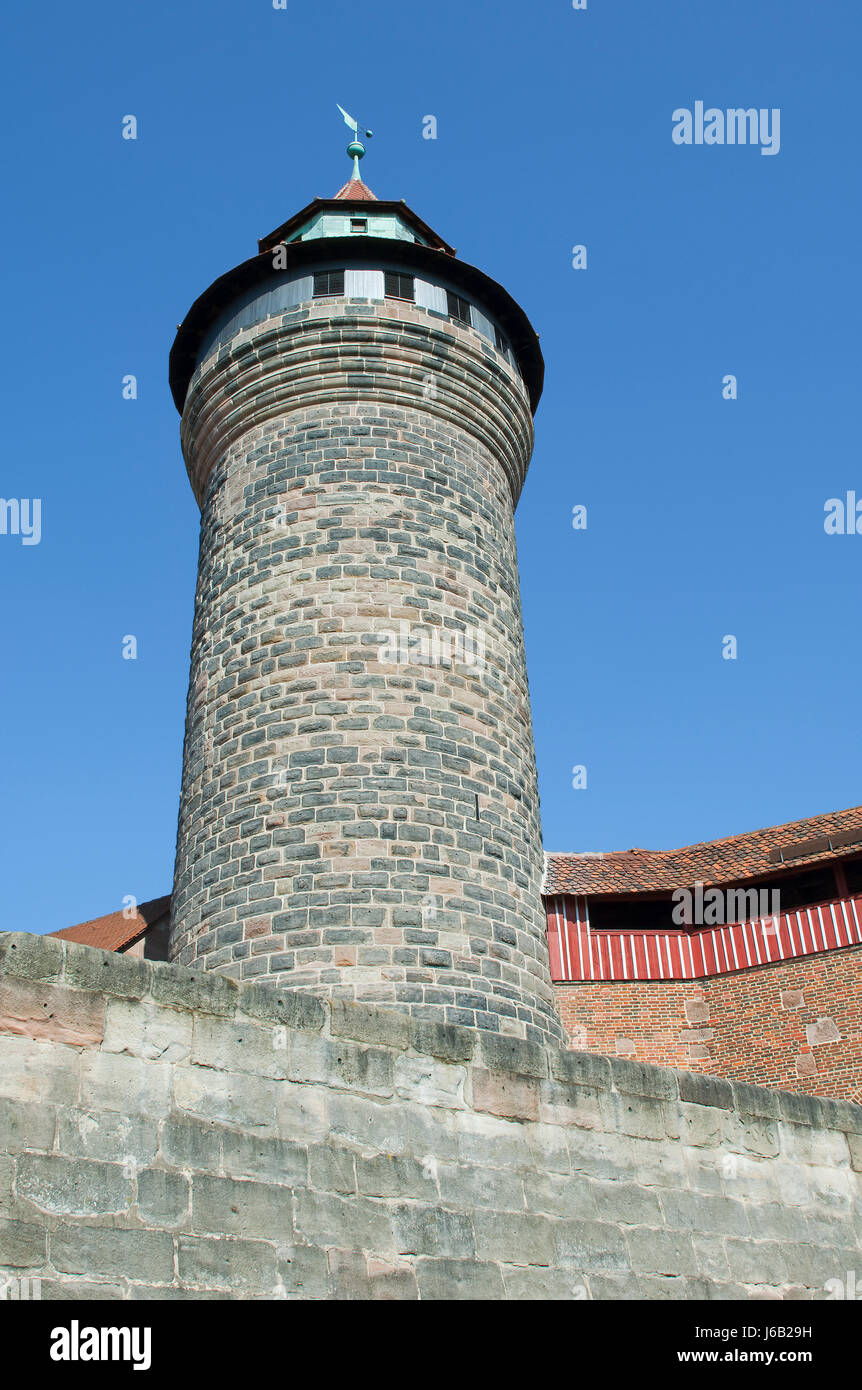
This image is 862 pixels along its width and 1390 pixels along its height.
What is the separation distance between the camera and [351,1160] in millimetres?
4617

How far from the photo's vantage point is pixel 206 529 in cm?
1046

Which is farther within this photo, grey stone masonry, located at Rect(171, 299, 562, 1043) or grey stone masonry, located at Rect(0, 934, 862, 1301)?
grey stone masonry, located at Rect(171, 299, 562, 1043)

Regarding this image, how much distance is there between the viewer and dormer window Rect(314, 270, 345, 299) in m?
10.5

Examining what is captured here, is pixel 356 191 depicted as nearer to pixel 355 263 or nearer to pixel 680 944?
pixel 355 263

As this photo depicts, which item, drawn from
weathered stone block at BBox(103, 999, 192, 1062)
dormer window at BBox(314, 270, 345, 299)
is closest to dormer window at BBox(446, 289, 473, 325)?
dormer window at BBox(314, 270, 345, 299)

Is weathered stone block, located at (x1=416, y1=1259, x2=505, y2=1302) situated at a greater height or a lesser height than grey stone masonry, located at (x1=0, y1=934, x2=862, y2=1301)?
lesser

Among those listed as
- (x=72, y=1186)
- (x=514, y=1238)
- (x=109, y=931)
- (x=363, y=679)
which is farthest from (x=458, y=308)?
(x=109, y=931)

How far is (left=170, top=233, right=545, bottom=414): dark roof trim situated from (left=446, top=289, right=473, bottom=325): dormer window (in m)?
0.15

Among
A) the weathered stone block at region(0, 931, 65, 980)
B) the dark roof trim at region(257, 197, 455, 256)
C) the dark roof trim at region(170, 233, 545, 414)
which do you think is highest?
the dark roof trim at region(257, 197, 455, 256)

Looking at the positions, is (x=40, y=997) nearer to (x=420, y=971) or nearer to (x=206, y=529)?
(x=420, y=971)

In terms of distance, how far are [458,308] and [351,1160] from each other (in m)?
8.37

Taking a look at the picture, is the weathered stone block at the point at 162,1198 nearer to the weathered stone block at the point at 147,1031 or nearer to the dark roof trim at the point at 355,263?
the weathered stone block at the point at 147,1031

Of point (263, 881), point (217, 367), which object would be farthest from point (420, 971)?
point (217, 367)

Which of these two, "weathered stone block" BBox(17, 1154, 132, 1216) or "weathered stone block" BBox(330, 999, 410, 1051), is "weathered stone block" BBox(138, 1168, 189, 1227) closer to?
"weathered stone block" BBox(17, 1154, 132, 1216)
